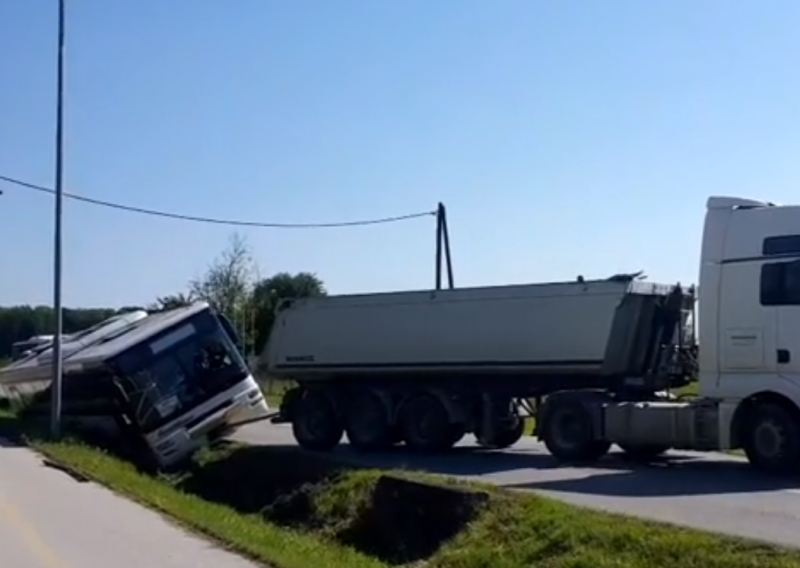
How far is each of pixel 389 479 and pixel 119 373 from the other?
10860 mm

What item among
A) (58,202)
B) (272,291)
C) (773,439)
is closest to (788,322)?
(773,439)

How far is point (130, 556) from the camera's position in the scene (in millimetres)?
13430

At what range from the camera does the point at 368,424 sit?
88.4ft

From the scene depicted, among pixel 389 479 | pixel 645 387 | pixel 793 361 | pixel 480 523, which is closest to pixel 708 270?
pixel 793 361

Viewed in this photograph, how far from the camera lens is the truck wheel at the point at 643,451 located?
21.7 meters

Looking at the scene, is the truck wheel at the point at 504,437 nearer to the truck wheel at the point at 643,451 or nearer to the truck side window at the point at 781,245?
the truck wheel at the point at 643,451

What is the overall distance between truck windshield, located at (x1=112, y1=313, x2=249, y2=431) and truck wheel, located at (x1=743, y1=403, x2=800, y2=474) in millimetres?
12152

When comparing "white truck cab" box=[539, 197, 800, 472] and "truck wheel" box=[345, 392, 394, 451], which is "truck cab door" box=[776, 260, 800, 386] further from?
"truck wheel" box=[345, 392, 394, 451]

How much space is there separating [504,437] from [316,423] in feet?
13.5

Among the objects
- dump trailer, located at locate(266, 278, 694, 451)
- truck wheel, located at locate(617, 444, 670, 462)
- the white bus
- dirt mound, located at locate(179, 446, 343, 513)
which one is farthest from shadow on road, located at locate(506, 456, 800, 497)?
the white bus

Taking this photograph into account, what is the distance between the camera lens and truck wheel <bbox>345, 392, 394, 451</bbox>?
2664 centimetres

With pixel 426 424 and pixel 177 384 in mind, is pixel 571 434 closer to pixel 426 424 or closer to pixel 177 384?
pixel 426 424

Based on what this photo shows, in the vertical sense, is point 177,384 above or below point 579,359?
below

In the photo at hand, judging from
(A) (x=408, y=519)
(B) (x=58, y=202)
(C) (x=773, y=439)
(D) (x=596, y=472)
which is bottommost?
(A) (x=408, y=519)
